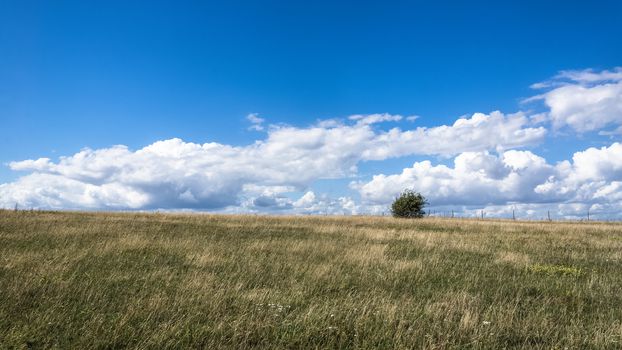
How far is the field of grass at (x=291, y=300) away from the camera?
21.1 feet

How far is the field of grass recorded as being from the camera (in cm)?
644

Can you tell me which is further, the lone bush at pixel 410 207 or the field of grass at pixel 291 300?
the lone bush at pixel 410 207

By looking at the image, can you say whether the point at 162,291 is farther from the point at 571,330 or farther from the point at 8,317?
the point at 571,330

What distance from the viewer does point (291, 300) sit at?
8461mm

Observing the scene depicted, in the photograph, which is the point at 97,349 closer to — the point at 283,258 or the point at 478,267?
the point at 283,258

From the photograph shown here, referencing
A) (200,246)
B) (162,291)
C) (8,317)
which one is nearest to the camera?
(8,317)

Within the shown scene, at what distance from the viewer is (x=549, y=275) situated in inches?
499

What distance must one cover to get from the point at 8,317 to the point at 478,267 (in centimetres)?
1225

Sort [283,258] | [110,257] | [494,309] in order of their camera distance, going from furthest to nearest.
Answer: [283,258], [110,257], [494,309]

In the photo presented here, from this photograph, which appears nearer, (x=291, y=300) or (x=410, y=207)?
(x=291, y=300)

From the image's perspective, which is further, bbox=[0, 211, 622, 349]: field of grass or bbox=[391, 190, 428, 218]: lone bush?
bbox=[391, 190, 428, 218]: lone bush

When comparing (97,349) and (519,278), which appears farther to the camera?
(519,278)

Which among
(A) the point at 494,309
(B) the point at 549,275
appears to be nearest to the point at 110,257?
(A) the point at 494,309

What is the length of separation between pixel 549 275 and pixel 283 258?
797 cm
